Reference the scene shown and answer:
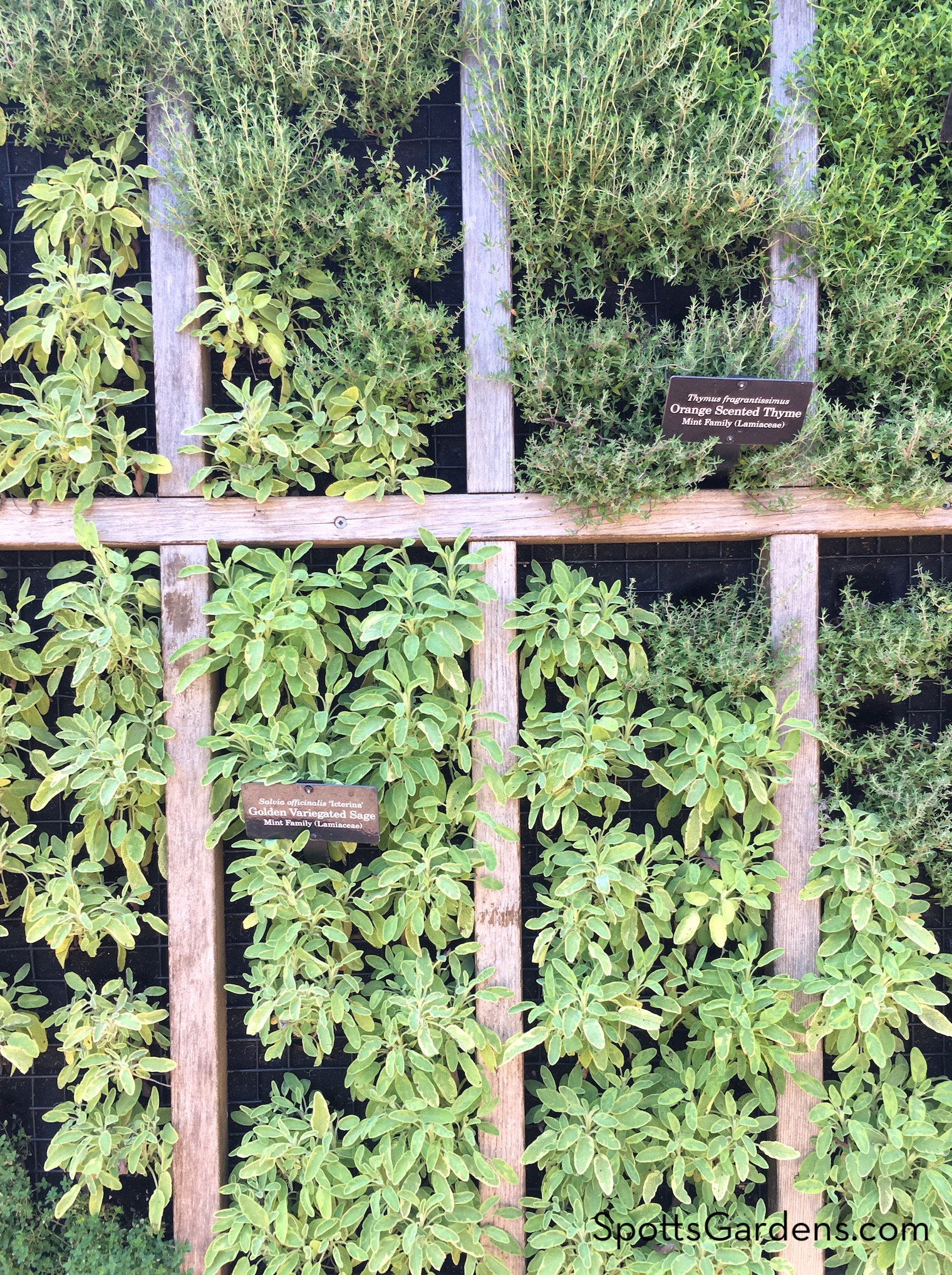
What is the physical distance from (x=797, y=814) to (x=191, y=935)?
60.9 inches

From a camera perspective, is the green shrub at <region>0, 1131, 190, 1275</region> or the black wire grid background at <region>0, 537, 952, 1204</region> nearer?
the green shrub at <region>0, 1131, 190, 1275</region>

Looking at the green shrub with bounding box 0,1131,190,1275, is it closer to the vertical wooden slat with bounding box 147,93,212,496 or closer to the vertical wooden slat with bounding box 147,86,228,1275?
the vertical wooden slat with bounding box 147,86,228,1275

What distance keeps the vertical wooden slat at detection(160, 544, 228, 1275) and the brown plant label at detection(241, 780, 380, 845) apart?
0.69 feet

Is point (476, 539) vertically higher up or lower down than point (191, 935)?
higher up

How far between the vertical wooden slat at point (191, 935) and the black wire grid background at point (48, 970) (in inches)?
6.8

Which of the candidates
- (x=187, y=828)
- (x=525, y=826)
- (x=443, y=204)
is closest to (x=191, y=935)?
(x=187, y=828)

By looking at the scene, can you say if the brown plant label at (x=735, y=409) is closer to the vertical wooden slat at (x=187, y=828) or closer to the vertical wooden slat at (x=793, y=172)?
the vertical wooden slat at (x=793, y=172)

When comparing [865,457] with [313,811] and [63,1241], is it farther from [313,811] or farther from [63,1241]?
Result: [63,1241]

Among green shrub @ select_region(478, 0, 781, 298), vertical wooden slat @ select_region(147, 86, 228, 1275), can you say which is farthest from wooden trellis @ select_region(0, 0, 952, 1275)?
green shrub @ select_region(478, 0, 781, 298)

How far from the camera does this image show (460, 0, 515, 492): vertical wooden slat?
1.86 metres

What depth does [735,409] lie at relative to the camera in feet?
5.87

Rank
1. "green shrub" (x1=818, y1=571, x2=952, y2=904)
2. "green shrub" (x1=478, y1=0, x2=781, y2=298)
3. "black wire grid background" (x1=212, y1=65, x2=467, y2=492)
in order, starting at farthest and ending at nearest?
"black wire grid background" (x1=212, y1=65, x2=467, y2=492) → "green shrub" (x1=818, y1=571, x2=952, y2=904) → "green shrub" (x1=478, y1=0, x2=781, y2=298)

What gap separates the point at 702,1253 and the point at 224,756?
5.31ft

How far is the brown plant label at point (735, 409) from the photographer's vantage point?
5.79 feet
